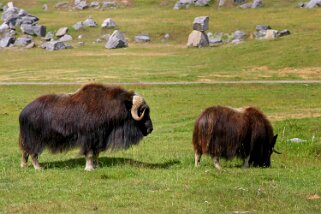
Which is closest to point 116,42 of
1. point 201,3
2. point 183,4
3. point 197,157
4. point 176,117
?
point 183,4

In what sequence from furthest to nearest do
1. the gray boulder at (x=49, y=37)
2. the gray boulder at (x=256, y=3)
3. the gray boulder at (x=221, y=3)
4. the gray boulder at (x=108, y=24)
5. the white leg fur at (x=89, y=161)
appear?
the gray boulder at (x=221, y=3) → the gray boulder at (x=256, y=3) → the gray boulder at (x=108, y=24) → the gray boulder at (x=49, y=37) → the white leg fur at (x=89, y=161)

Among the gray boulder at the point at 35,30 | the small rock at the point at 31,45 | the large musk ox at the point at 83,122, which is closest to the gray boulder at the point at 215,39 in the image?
the small rock at the point at 31,45

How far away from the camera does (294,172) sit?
587 inches

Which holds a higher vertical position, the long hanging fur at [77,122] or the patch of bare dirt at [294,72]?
the long hanging fur at [77,122]

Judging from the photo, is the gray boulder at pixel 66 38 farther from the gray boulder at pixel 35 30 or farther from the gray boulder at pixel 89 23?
the gray boulder at pixel 89 23

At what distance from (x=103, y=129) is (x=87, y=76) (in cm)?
3371

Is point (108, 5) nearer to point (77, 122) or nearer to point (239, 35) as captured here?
point (239, 35)

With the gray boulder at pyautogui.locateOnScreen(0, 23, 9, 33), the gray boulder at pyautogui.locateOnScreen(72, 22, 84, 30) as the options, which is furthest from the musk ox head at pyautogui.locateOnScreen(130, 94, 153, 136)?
the gray boulder at pyautogui.locateOnScreen(72, 22, 84, 30)

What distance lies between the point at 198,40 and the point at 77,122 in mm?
54636

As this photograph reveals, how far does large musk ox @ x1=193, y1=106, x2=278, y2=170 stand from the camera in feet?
51.5

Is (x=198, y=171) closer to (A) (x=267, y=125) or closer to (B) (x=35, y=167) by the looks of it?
(A) (x=267, y=125)

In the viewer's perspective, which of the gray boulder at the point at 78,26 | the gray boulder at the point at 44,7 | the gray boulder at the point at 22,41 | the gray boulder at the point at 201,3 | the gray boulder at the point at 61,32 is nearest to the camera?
the gray boulder at the point at 22,41

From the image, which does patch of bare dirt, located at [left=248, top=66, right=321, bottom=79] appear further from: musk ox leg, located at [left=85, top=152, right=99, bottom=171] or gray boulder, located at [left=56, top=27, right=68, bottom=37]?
gray boulder, located at [left=56, top=27, right=68, bottom=37]

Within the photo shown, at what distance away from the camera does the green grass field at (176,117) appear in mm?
11797
